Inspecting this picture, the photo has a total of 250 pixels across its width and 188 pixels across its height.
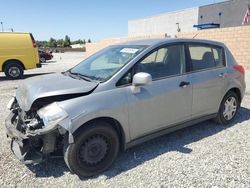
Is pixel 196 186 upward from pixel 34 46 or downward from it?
downward

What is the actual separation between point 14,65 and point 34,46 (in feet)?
4.35

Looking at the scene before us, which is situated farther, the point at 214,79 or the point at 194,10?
the point at 194,10

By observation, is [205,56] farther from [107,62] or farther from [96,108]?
[96,108]

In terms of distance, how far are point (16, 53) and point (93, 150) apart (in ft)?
33.4

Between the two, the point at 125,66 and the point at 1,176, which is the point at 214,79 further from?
the point at 1,176

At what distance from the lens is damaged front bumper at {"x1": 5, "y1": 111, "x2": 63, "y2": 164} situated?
9.43 ft

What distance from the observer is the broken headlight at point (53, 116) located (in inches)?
110

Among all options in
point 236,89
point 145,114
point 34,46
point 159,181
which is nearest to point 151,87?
point 145,114

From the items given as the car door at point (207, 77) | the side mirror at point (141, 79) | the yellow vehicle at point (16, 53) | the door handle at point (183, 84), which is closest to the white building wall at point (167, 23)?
the yellow vehicle at point (16, 53)

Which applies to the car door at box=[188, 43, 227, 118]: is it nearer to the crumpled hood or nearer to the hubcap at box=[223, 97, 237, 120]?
the hubcap at box=[223, 97, 237, 120]

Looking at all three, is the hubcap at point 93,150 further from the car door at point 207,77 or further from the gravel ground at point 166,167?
the car door at point 207,77

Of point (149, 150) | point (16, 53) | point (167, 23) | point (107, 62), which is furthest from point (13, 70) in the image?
point (167, 23)

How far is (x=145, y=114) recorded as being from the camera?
345 cm

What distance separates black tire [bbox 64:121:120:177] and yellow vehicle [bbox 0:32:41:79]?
10.1 m
